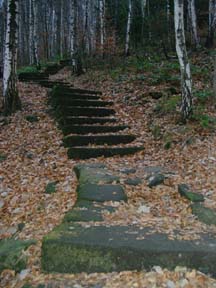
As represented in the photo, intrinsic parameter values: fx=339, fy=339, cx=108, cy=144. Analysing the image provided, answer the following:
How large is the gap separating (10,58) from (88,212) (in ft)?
24.3

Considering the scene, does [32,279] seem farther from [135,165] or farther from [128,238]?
[135,165]

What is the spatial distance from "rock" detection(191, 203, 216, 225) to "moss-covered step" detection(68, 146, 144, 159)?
9.89 feet

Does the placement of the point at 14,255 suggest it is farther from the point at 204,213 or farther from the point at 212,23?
the point at 212,23

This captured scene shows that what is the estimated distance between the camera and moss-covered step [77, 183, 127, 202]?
5406mm

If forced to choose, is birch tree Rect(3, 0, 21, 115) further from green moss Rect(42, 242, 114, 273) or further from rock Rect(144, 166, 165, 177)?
green moss Rect(42, 242, 114, 273)

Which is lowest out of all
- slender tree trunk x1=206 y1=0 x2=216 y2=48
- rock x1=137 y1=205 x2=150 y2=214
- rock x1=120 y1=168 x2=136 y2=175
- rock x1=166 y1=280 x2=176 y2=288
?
rock x1=166 y1=280 x2=176 y2=288

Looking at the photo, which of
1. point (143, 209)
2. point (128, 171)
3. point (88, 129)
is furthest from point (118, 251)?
point (88, 129)

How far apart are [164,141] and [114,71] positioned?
799 centimetres

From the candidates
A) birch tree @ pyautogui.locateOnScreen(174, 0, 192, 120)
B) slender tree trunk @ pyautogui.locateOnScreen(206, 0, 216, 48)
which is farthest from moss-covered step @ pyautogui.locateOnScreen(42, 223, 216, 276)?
slender tree trunk @ pyautogui.locateOnScreen(206, 0, 216, 48)

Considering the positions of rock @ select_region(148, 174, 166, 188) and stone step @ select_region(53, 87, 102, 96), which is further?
stone step @ select_region(53, 87, 102, 96)

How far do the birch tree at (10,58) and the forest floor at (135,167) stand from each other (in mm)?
545

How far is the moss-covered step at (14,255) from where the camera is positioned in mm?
4195

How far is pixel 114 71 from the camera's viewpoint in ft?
50.4

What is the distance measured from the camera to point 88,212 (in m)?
4.92
